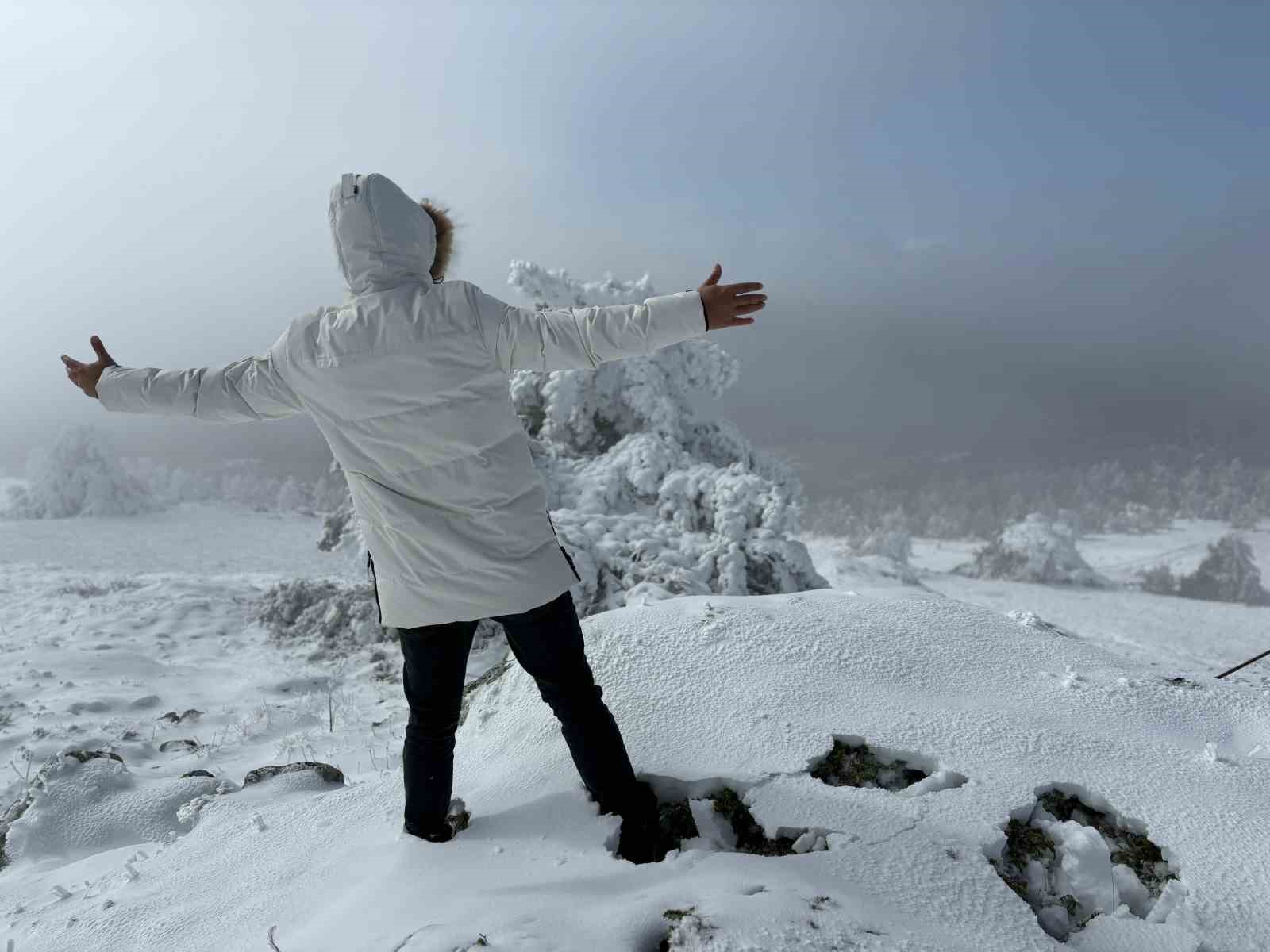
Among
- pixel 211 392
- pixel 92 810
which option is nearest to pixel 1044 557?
pixel 92 810

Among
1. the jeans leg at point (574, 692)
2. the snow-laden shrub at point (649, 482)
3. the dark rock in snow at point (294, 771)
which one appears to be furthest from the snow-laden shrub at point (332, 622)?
the jeans leg at point (574, 692)

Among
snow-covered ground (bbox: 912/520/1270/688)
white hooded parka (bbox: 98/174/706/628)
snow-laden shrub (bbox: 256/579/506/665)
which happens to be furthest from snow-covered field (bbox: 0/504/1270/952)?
snow-covered ground (bbox: 912/520/1270/688)

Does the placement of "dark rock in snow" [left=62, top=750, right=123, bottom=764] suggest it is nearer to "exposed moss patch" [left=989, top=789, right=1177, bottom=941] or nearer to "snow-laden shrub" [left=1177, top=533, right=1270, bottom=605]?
"exposed moss patch" [left=989, top=789, right=1177, bottom=941]

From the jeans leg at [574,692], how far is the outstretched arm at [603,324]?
30.9 inches

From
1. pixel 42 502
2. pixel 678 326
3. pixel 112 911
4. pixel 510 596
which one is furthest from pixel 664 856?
pixel 42 502

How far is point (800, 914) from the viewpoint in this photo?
5.23 feet

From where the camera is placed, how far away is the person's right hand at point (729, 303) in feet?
6.38

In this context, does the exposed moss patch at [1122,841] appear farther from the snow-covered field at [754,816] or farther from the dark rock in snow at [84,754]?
the dark rock in snow at [84,754]

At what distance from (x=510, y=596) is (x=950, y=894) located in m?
1.42

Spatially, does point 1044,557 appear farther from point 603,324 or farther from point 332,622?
point 603,324

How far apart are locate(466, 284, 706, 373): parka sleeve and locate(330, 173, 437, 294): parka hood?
9.7 inches

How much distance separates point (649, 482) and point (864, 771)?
6.49 m

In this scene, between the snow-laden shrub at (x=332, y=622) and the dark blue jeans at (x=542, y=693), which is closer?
the dark blue jeans at (x=542, y=693)

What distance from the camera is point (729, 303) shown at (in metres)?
1.95
